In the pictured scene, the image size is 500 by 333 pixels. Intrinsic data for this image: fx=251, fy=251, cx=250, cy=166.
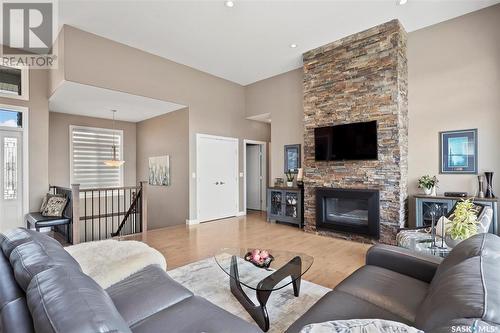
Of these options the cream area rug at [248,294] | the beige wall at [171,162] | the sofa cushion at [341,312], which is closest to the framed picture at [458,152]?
the cream area rug at [248,294]

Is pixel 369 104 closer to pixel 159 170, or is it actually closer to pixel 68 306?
pixel 68 306

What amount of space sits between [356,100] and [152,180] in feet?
18.5

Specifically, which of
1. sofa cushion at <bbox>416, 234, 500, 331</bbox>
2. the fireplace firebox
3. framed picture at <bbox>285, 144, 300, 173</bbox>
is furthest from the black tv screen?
sofa cushion at <bbox>416, 234, 500, 331</bbox>

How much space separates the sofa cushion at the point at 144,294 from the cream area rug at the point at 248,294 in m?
0.79

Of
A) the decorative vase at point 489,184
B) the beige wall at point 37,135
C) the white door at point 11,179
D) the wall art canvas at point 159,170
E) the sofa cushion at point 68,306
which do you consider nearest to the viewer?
the sofa cushion at point 68,306

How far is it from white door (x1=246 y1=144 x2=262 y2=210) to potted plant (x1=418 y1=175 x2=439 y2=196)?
4.61 meters

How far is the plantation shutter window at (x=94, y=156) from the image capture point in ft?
22.6

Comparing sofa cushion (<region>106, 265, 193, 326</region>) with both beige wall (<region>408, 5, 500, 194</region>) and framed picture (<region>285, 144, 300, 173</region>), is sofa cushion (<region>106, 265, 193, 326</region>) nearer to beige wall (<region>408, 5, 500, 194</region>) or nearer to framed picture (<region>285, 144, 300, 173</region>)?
beige wall (<region>408, 5, 500, 194</region>)

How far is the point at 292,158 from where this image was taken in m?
6.16

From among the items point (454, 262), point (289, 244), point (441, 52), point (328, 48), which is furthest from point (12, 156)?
point (441, 52)

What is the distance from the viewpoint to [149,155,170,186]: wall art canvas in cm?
662

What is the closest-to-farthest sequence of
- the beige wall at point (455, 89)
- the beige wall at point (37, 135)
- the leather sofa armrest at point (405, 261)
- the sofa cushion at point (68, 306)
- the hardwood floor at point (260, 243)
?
1. the sofa cushion at point (68, 306)
2. the leather sofa armrest at point (405, 261)
3. the hardwood floor at point (260, 243)
4. the beige wall at point (455, 89)
5. the beige wall at point (37, 135)

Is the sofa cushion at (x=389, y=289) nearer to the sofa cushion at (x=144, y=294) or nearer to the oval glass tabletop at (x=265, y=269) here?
the oval glass tabletop at (x=265, y=269)

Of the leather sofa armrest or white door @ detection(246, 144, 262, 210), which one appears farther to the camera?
white door @ detection(246, 144, 262, 210)
